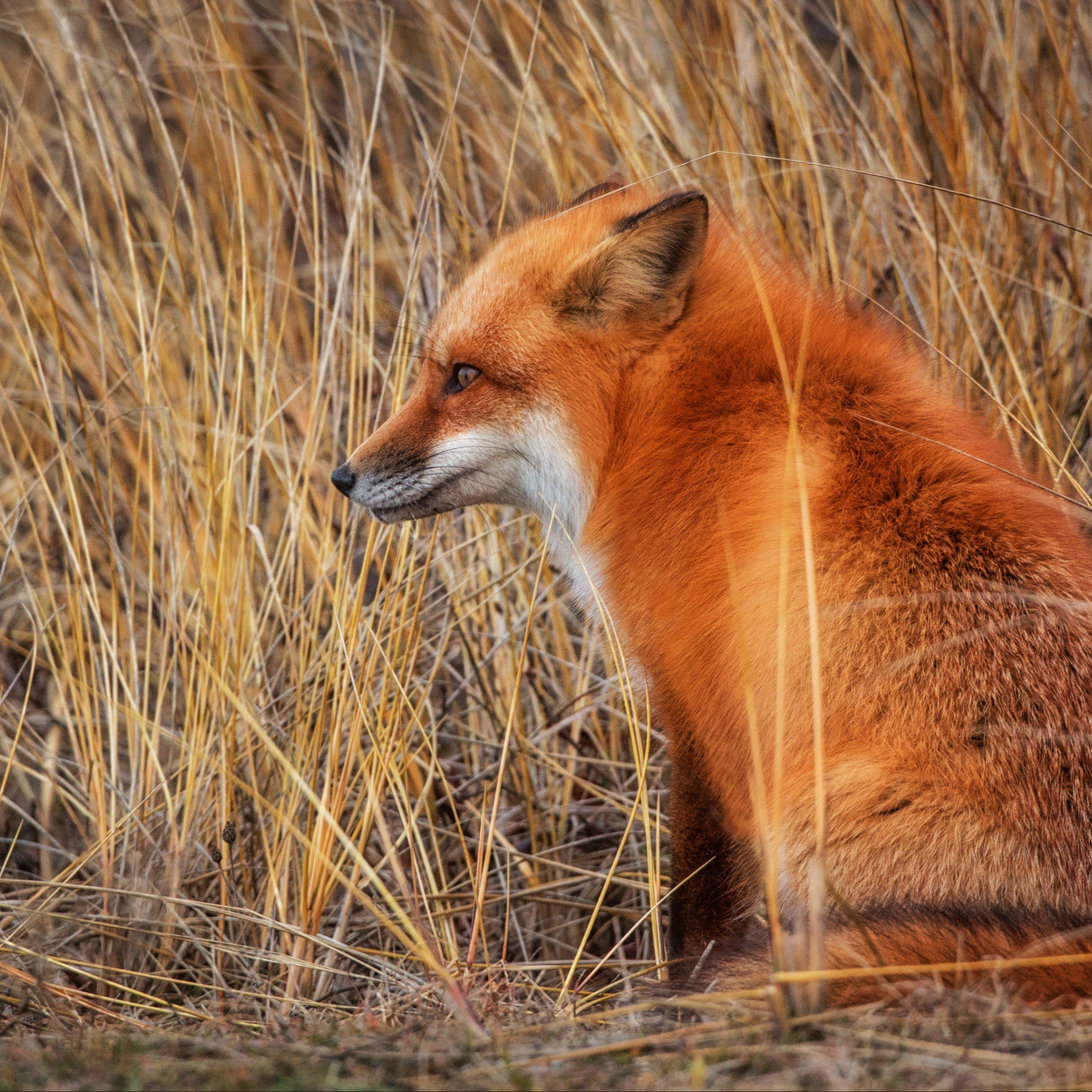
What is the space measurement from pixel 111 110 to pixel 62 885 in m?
3.31

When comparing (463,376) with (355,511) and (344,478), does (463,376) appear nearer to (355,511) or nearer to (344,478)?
(344,478)

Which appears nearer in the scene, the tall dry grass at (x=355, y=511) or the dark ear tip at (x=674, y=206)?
the dark ear tip at (x=674, y=206)

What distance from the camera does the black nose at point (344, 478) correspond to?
2541 millimetres

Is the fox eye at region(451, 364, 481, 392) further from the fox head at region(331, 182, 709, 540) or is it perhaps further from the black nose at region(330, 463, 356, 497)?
the black nose at region(330, 463, 356, 497)

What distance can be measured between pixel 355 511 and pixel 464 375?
30.2 inches

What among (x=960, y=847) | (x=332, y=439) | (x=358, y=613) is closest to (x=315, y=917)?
(x=358, y=613)

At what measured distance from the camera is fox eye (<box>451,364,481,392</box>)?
2.50 meters

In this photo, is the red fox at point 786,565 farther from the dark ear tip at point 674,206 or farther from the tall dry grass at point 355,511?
the tall dry grass at point 355,511

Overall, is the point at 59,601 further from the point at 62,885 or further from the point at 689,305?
the point at 689,305

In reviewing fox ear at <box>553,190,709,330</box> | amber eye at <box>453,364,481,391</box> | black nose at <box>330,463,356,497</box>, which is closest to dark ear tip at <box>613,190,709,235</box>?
fox ear at <box>553,190,709,330</box>

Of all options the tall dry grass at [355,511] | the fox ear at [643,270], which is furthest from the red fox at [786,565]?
the tall dry grass at [355,511]

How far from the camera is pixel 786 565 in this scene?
1.94 meters

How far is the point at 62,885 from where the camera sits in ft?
7.59

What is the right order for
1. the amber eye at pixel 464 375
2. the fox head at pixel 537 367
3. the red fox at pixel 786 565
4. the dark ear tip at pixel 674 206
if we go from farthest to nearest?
the amber eye at pixel 464 375 → the fox head at pixel 537 367 → the dark ear tip at pixel 674 206 → the red fox at pixel 786 565
